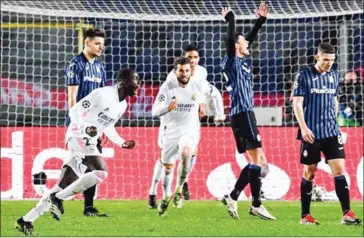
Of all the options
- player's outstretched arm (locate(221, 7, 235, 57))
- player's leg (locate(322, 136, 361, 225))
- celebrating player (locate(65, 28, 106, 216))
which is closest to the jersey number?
Answer: celebrating player (locate(65, 28, 106, 216))

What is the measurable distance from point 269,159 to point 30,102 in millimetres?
3912

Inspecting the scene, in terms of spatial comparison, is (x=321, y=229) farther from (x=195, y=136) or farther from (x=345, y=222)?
(x=195, y=136)

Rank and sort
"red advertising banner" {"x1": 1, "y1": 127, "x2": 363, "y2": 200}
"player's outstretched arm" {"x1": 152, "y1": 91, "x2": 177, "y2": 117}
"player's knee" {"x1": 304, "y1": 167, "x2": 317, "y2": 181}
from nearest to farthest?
"player's knee" {"x1": 304, "y1": 167, "x2": 317, "y2": 181} → "player's outstretched arm" {"x1": 152, "y1": 91, "x2": 177, "y2": 117} → "red advertising banner" {"x1": 1, "y1": 127, "x2": 363, "y2": 200}

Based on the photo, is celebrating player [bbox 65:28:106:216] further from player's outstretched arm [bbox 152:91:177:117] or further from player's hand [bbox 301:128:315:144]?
player's hand [bbox 301:128:315:144]

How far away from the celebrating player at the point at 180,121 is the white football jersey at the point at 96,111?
155 cm

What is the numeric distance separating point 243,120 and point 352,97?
4976mm

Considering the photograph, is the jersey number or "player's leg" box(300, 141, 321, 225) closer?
the jersey number

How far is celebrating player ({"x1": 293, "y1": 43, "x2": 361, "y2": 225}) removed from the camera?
34.7ft

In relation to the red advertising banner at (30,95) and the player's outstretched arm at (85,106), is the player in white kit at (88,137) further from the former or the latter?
the red advertising banner at (30,95)

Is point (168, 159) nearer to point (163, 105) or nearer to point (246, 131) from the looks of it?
point (163, 105)

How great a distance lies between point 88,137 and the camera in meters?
9.66

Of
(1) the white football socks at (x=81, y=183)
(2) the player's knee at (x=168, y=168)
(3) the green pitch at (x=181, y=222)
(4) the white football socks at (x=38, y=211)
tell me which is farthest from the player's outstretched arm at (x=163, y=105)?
(4) the white football socks at (x=38, y=211)

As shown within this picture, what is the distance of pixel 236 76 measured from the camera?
465 inches

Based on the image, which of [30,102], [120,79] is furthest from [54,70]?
[120,79]
